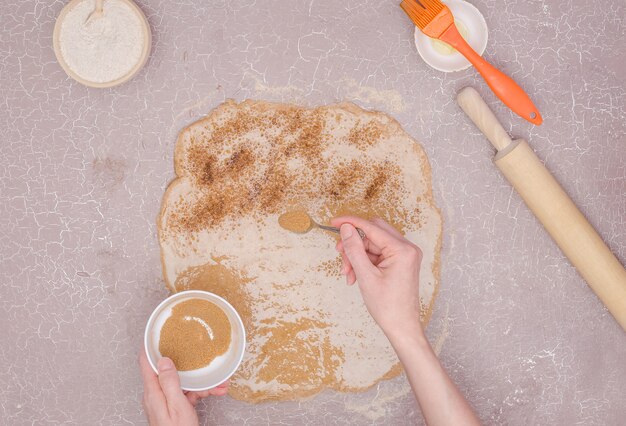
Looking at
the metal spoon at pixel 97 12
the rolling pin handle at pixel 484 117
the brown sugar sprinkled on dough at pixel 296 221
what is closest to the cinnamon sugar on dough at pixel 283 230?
the brown sugar sprinkled on dough at pixel 296 221

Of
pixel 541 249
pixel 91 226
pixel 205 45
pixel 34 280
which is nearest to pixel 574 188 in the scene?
pixel 541 249

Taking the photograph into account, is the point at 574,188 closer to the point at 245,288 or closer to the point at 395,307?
the point at 395,307

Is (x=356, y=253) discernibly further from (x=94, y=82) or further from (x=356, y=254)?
(x=94, y=82)

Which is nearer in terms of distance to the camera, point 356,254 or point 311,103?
point 356,254

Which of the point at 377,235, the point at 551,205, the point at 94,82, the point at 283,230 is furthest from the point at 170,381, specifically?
the point at 551,205

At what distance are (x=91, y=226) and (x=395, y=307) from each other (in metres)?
0.69

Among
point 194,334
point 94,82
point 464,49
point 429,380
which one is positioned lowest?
point 194,334

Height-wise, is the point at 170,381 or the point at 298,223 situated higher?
the point at 298,223

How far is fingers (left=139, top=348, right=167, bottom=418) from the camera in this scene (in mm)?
1114

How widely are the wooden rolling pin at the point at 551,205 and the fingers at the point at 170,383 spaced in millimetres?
805

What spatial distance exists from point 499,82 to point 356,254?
0.47m

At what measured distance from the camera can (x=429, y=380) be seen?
105 cm

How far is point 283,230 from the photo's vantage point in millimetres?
1211

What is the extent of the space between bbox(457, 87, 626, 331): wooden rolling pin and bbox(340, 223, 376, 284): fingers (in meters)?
0.38
